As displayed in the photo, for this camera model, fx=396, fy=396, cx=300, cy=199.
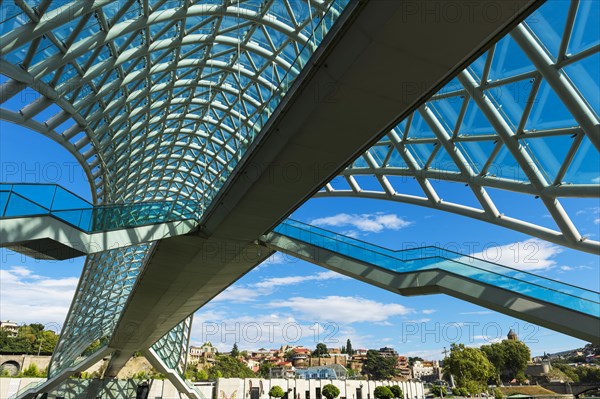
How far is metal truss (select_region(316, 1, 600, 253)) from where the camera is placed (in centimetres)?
1344

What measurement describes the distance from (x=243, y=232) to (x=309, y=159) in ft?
28.1

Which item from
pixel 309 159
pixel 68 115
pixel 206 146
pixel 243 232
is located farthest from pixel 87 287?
pixel 309 159

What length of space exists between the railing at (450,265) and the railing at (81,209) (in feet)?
19.0

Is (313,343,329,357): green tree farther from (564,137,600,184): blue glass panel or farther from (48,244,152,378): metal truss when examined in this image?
(564,137,600,184): blue glass panel

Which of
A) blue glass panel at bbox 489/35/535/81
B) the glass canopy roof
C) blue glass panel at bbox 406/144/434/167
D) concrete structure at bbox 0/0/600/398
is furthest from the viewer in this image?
blue glass panel at bbox 406/144/434/167

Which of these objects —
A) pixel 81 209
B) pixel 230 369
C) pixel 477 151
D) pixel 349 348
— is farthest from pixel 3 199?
pixel 349 348

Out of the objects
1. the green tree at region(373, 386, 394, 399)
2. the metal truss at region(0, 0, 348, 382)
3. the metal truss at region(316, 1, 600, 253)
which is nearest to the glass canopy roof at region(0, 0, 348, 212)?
the metal truss at region(0, 0, 348, 382)

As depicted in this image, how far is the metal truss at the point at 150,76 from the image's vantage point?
44.9ft

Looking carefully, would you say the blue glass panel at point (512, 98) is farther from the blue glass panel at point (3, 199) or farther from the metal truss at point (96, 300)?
the metal truss at point (96, 300)

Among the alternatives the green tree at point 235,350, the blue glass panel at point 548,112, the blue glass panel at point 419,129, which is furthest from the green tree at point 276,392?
the green tree at point 235,350

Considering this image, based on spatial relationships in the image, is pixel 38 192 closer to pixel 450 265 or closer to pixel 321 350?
pixel 450 265

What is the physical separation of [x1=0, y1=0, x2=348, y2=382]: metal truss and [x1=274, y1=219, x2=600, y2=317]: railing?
6458 mm

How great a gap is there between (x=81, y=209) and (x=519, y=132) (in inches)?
727

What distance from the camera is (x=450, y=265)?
17.2 m
